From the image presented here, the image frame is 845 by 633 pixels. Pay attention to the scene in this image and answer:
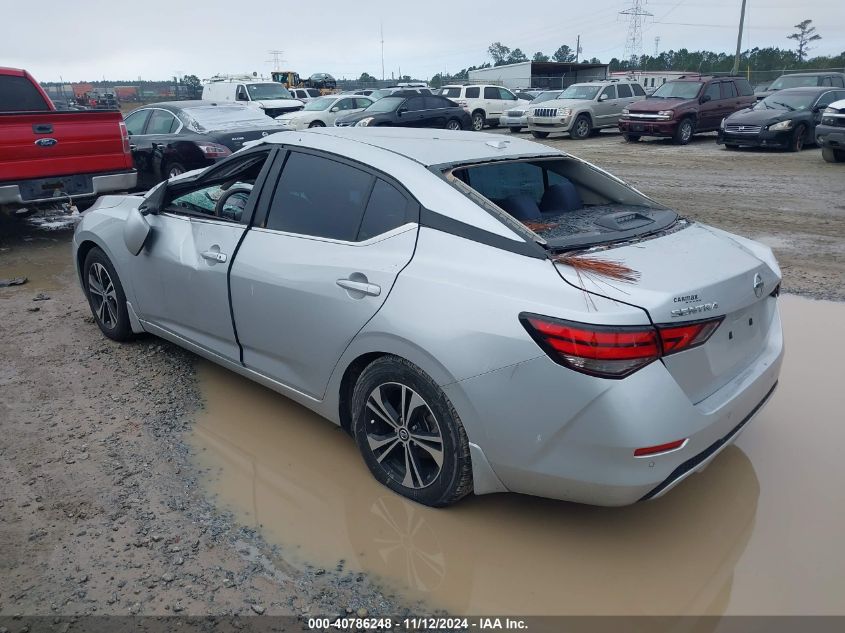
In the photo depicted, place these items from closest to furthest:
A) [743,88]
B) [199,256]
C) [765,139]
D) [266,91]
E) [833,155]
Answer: [199,256], [833,155], [765,139], [743,88], [266,91]

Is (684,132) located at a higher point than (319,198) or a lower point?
lower

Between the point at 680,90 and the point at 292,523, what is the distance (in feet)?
66.4

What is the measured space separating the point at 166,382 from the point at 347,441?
4.99 feet

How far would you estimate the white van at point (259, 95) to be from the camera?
23609mm

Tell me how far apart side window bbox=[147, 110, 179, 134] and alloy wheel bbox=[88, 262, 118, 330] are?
6717 millimetres

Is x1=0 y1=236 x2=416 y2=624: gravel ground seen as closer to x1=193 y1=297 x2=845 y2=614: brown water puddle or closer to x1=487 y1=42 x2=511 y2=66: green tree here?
x1=193 y1=297 x2=845 y2=614: brown water puddle

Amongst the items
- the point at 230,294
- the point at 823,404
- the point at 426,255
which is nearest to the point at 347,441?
the point at 230,294

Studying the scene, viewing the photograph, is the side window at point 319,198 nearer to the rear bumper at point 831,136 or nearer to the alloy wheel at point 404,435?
the alloy wheel at point 404,435

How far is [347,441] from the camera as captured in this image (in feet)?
13.0

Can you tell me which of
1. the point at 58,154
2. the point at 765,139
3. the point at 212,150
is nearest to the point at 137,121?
the point at 212,150

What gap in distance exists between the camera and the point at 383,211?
11.1 feet

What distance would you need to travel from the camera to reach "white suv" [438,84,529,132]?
26641 mm

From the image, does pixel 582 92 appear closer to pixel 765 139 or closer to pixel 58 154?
pixel 765 139

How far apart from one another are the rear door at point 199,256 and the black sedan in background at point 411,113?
1472cm
